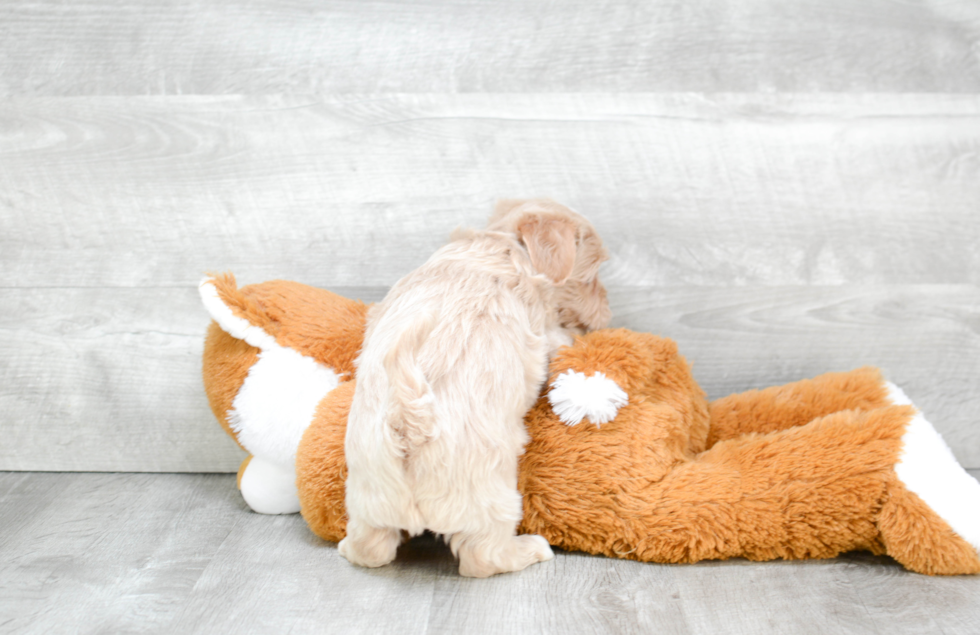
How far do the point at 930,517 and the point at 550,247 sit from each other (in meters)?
0.75

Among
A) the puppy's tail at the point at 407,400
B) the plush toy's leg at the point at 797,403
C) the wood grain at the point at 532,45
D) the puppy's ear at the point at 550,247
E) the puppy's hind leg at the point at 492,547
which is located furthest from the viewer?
the wood grain at the point at 532,45

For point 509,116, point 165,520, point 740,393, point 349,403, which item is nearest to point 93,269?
point 165,520

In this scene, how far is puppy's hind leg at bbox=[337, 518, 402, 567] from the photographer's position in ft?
3.85

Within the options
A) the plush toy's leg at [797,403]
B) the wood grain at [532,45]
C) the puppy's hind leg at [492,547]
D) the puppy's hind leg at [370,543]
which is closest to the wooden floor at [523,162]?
the wood grain at [532,45]

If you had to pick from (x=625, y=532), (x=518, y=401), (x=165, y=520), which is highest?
(x=518, y=401)

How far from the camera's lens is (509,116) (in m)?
1.54

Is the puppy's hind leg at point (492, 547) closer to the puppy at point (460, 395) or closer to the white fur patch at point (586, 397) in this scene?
the puppy at point (460, 395)

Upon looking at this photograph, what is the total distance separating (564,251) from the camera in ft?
4.17

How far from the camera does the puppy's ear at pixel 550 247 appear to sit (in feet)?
4.16

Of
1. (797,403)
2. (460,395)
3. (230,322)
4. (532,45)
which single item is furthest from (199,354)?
(797,403)

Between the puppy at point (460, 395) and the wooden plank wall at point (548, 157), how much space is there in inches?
12.5

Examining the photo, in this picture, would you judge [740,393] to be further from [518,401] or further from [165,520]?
[165,520]

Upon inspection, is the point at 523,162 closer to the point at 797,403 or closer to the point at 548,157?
the point at 548,157

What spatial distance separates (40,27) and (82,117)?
211 millimetres
